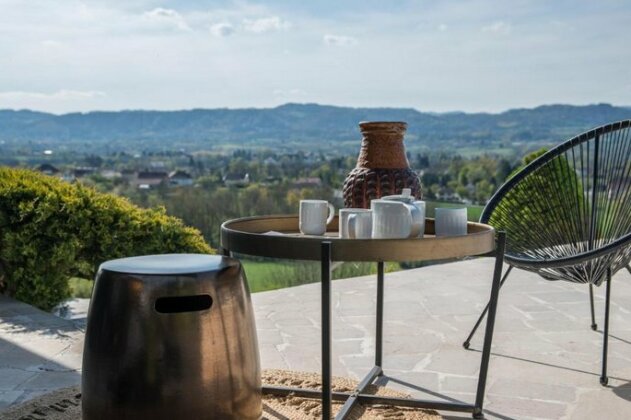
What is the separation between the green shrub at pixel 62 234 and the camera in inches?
155

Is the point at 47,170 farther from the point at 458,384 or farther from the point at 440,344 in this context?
the point at 458,384

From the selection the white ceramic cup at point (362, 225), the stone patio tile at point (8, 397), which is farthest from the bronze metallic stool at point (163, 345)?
the stone patio tile at point (8, 397)

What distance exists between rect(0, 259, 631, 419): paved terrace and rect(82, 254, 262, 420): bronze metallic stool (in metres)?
1.04

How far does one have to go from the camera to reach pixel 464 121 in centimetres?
1638

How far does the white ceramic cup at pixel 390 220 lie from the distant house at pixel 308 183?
26.3ft

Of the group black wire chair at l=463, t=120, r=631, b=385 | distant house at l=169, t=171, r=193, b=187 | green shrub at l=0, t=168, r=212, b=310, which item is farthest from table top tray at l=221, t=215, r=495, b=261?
distant house at l=169, t=171, r=193, b=187

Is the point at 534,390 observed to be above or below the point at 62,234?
below

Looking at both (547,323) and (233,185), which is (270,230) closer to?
(547,323)

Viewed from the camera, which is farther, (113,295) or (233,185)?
(233,185)

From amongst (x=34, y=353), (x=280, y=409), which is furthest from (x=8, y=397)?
(x=280, y=409)

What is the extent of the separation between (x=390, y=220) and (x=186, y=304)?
61 cm

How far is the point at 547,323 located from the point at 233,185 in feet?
25.0

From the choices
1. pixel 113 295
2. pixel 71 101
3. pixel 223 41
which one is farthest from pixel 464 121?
pixel 71 101

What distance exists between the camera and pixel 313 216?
7.16 ft
